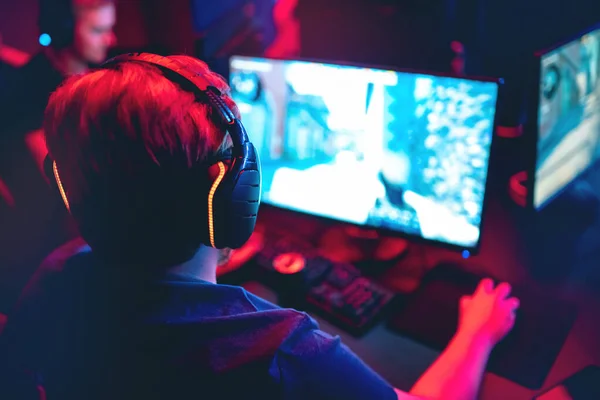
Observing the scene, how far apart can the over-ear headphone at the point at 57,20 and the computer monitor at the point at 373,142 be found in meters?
0.92

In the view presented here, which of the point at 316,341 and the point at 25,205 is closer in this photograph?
the point at 316,341

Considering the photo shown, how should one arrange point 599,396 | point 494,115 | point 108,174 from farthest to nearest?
point 494,115, point 599,396, point 108,174

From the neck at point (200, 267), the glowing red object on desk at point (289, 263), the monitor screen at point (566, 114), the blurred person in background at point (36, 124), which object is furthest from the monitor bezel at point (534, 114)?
the blurred person in background at point (36, 124)

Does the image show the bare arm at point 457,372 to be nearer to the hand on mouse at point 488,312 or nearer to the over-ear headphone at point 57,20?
the hand on mouse at point 488,312

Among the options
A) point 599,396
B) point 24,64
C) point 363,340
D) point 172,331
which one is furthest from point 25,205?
point 599,396

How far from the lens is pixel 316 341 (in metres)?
0.64

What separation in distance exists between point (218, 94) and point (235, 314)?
271 millimetres

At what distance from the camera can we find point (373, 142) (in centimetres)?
110

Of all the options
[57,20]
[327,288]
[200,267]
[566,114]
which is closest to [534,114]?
[566,114]

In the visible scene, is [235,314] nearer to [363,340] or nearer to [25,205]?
[363,340]

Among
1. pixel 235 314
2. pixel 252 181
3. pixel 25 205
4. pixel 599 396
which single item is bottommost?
pixel 25 205

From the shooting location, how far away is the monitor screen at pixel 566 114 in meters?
0.95

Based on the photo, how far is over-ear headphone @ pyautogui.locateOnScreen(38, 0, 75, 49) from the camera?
1.79 meters

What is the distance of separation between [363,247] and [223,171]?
713 millimetres
